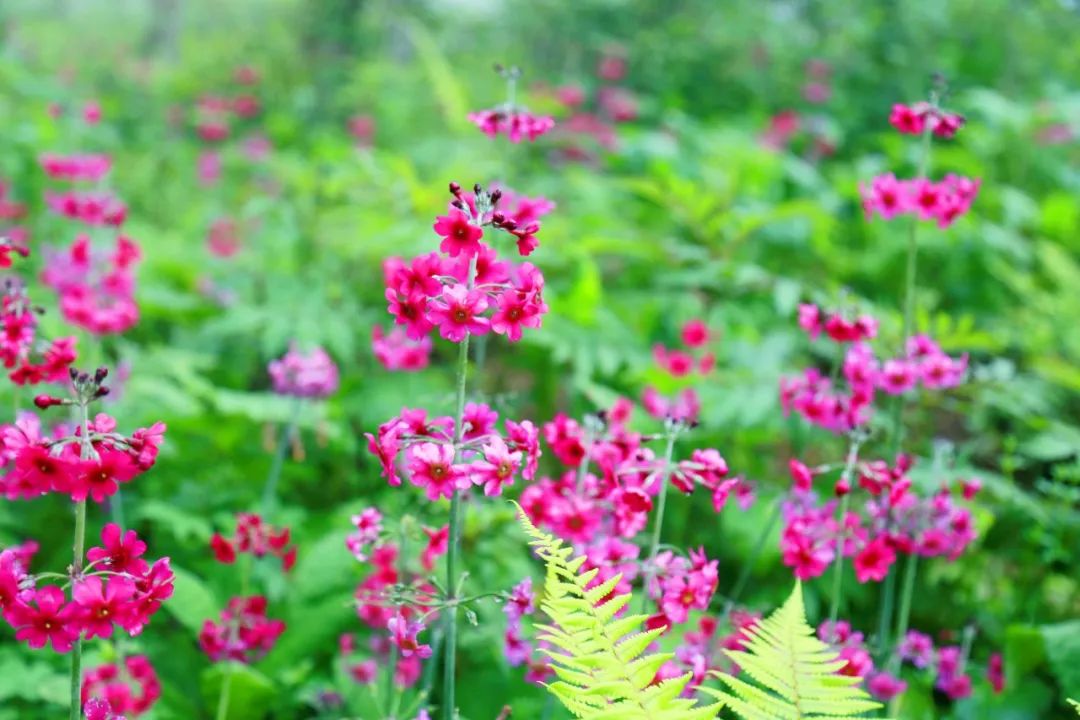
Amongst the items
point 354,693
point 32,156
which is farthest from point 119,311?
point 32,156

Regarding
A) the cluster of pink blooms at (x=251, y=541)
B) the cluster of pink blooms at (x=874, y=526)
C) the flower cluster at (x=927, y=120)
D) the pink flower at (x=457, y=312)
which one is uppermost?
the flower cluster at (x=927, y=120)

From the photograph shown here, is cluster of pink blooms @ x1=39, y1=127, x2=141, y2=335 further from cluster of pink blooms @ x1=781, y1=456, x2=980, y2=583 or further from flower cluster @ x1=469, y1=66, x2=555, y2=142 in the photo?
cluster of pink blooms @ x1=781, y1=456, x2=980, y2=583

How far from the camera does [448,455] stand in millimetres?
1563

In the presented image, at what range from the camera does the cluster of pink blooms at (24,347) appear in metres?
1.89

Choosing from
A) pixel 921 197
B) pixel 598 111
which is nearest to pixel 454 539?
pixel 921 197

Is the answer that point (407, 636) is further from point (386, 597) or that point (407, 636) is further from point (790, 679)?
point (790, 679)

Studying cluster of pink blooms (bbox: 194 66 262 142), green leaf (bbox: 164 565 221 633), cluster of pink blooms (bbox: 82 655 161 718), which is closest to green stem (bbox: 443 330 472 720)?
cluster of pink blooms (bbox: 82 655 161 718)

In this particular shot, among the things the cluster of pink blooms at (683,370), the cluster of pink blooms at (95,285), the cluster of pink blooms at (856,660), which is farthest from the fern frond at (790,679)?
the cluster of pink blooms at (95,285)

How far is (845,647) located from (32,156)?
531 centimetres

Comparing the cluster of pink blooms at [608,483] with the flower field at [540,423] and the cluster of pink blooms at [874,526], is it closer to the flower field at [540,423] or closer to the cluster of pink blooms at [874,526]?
the flower field at [540,423]

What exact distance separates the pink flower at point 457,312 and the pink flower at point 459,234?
0.24 feet

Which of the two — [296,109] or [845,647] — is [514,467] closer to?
[845,647]

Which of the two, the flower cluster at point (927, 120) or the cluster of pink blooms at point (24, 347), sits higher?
the flower cluster at point (927, 120)

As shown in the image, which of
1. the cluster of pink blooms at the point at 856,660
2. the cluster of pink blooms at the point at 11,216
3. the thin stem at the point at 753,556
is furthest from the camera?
the cluster of pink blooms at the point at 11,216
